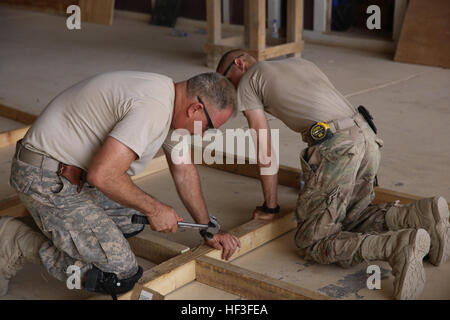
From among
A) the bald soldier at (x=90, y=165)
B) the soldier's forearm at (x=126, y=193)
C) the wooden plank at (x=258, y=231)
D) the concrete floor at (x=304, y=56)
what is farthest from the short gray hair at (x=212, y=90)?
the concrete floor at (x=304, y=56)

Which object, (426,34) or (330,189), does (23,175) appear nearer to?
(330,189)

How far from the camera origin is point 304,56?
7.59m

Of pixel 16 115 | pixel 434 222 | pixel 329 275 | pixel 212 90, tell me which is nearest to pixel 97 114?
pixel 212 90

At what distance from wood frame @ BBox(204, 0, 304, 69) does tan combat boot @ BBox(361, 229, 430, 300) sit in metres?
4.15

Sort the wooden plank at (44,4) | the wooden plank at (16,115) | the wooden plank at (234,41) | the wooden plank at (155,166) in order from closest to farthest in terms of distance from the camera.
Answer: the wooden plank at (155,166)
the wooden plank at (16,115)
the wooden plank at (234,41)
the wooden plank at (44,4)

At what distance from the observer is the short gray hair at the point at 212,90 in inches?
96.5

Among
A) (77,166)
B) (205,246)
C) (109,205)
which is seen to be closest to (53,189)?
(77,166)

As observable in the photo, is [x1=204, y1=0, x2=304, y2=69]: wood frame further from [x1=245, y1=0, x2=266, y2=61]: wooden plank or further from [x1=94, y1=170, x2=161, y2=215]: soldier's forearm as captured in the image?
[x1=94, y1=170, x2=161, y2=215]: soldier's forearm

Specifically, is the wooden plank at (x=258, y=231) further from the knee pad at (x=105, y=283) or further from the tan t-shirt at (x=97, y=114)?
the tan t-shirt at (x=97, y=114)

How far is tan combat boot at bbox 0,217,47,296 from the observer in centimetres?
270

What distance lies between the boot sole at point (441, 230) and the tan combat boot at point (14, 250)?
1.75 metres

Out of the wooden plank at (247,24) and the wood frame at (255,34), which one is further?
the wooden plank at (247,24)

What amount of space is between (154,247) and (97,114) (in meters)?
0.81

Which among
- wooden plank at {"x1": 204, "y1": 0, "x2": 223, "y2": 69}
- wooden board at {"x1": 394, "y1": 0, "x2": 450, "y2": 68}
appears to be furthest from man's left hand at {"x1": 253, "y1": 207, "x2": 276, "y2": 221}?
wooden board at {"x1": 394, "y1": 0, "x2": 450, "y2": 68}
